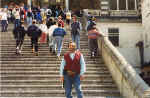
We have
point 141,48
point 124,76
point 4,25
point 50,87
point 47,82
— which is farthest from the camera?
point 141,48

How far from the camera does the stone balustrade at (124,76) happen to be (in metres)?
11.8

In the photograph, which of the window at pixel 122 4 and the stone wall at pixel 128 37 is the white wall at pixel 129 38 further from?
the window at pixel 122 4

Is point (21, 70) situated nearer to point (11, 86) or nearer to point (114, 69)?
point (11, 86)

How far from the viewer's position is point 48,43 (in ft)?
64.3

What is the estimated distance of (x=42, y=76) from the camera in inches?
610

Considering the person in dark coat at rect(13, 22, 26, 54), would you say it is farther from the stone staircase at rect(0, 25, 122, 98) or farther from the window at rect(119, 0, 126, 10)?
the window at rect(119, 0, 126, 10)

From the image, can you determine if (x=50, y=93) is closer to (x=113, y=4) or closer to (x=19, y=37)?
(x=19, y=37)

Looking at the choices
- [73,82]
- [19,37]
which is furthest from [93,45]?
[73,82]

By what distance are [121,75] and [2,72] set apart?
193 inches

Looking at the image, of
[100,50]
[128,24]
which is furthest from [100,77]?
[128,24]

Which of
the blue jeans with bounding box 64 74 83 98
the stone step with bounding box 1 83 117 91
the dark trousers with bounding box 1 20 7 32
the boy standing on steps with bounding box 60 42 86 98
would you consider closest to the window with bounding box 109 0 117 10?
the dark trousers with bounding box 1 20 7 32

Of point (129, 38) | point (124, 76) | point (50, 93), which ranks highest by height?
point (124, 76)

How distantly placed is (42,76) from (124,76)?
3486mm

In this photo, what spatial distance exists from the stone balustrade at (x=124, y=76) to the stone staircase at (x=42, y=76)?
328mm
